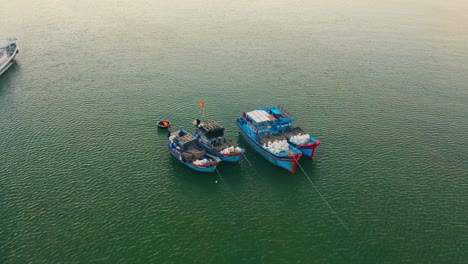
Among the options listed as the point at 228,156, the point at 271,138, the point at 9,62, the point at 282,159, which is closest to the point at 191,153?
the point at 228,156

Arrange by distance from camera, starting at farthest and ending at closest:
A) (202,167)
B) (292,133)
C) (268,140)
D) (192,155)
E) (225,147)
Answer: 1. (292,133)
2. (268,140)
3. (225,147)
4. (192,155)
5. (202,167)

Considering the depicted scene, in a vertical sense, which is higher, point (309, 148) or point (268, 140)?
point (309, 148)

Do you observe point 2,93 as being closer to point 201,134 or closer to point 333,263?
point 201,134

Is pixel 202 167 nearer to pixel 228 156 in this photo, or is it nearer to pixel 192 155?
pixel 192 155

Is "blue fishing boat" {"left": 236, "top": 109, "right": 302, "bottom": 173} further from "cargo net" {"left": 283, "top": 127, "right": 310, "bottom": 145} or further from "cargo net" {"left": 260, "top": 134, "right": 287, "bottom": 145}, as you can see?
"cargo net" {"left": 283, "top": 127, "right": 310, "bottom": 145}

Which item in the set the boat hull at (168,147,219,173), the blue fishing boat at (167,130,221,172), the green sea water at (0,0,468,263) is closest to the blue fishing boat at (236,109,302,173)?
the green sea water at (0,0,468,263)

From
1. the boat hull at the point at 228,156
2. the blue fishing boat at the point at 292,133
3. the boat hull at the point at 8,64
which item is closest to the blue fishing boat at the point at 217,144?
the boat hull at the point at 228,156
